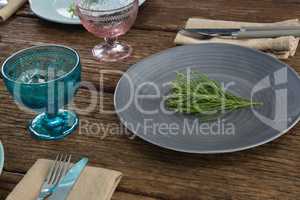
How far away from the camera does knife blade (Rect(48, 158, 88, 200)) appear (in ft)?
2.16

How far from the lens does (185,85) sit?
81cm

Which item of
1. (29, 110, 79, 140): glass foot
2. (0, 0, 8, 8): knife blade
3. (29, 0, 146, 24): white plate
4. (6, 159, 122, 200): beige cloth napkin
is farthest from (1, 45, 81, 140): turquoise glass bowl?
(0, 0, 8, 8): knife blade

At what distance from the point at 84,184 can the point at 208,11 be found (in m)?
0.57

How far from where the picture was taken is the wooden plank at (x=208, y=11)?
1.07 metres

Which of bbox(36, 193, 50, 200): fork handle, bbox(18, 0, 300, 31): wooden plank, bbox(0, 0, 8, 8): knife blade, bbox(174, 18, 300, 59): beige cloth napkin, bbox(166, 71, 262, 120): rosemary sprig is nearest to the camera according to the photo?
bbox(36, 193, 50, 200): fork handle

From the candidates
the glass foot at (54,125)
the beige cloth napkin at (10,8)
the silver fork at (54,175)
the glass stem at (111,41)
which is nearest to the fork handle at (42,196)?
the silver fork at (54,175)

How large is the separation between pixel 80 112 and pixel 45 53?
0.11m

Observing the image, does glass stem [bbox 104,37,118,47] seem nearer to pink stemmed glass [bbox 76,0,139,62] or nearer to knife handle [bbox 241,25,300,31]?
pink stemmed glass [bbox 76,0,139,62]

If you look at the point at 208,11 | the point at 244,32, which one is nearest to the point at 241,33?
the point at 244,32

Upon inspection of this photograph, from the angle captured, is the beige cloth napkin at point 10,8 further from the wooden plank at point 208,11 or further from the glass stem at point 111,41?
the glass stem at point 111,41

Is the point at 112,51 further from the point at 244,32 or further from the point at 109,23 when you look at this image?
the point at 244,32

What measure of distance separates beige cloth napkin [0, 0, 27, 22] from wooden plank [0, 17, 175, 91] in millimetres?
15

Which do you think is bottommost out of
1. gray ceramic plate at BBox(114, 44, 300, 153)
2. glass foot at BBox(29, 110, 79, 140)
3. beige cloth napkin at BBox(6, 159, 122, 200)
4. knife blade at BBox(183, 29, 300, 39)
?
beige cloth napkin at BBox(6, 159, 122, 200)

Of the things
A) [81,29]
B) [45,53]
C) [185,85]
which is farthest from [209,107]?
[81,29]
